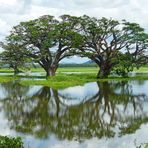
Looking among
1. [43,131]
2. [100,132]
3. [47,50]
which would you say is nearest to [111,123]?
[100,132]

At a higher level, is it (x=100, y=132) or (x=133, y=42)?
(x=133, y=42)

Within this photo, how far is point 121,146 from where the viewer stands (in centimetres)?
1709

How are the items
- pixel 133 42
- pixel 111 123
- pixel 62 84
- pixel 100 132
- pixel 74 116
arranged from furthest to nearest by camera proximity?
pixel 133 42 < pixel 62 84 < pixel 74 116 < pixel 111 123 < pixel 100 132

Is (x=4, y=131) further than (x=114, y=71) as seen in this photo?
No

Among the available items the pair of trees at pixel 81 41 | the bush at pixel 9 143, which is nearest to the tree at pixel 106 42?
the pair of trees at pixel 81 41

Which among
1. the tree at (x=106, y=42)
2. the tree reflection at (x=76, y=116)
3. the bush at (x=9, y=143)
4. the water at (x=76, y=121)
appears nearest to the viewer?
the bush at (x=9, y=143)

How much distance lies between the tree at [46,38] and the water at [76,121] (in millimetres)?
34447

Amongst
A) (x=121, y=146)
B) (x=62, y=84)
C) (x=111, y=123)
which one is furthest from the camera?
(x=62, y=84)

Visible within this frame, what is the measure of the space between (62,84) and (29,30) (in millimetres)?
22820

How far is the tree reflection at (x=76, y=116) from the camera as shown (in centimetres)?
2033

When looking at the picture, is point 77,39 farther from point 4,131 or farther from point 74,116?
point 4,131

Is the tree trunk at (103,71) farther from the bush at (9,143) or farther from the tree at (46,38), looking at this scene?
the bush at (9,143)

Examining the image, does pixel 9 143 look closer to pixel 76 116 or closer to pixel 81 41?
pixel 76 116

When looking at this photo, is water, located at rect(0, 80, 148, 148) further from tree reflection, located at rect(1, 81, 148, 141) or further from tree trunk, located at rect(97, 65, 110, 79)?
tree trunk, located at rect(97, 65, 110, 79)
